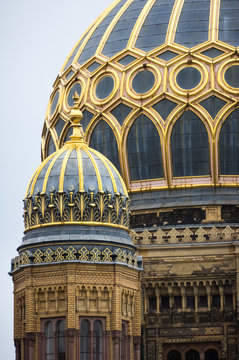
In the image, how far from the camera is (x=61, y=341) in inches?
2269

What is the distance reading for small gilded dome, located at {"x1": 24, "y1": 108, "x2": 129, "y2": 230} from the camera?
58.6 metres

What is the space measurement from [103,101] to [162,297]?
7583mm

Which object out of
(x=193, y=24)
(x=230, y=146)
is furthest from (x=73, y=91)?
(x=230, y=146)

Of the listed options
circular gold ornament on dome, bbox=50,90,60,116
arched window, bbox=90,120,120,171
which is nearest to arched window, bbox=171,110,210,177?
arched window, bbox=90,120,120,171

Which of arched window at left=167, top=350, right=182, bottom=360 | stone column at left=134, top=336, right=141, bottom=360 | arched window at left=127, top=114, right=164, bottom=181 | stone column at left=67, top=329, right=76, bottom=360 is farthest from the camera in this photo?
arched window at left=127, top=114, right=164, bottom=181

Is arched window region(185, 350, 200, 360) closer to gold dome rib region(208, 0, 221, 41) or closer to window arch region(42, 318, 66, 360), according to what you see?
window arch region(42, 318, 66, 360)

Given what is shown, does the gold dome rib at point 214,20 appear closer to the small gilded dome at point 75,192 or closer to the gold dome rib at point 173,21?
the gold dome rib at point 173,21

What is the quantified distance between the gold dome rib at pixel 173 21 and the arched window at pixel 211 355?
10.9m

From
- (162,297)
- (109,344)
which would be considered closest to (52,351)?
(109,344)

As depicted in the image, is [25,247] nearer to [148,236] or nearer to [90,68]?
[148,236]

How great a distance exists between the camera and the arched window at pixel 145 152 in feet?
216

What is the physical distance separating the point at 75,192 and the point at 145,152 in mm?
7782


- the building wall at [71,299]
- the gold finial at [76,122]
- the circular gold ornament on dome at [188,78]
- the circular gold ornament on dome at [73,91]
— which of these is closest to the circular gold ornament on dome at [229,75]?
the circular gold ornament on dome at [188,78]

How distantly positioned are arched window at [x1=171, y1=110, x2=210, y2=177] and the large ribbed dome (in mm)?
33
